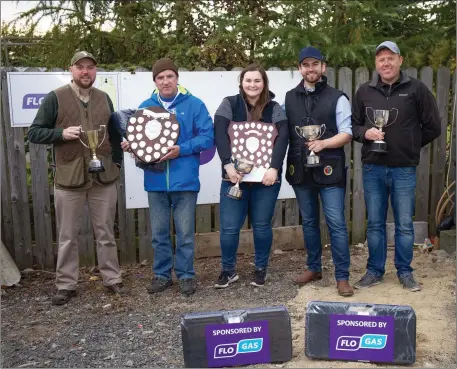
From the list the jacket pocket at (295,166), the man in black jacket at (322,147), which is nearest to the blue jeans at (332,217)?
the man in black jacket at (322,147)

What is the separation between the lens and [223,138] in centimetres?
509

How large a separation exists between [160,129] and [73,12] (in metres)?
2.51

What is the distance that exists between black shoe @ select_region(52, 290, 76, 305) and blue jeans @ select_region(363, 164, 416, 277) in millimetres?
2846

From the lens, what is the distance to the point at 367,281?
17.4ft

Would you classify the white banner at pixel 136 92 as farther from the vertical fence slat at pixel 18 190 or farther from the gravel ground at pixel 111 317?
the gravel ground at pixel 111 317

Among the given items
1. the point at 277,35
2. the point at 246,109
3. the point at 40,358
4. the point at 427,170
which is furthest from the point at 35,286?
the point at 427,170

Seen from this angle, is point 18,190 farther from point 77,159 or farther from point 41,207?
point 77,159

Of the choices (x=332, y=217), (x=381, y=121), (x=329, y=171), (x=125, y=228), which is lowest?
(x=125, y=228)

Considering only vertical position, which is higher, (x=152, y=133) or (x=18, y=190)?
(x=152, y=133)

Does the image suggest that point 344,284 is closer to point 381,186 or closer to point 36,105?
point 381,186

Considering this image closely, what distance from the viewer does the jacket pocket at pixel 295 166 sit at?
504 centimetres

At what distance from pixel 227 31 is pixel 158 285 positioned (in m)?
3.21

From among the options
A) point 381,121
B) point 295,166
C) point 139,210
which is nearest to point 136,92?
point 139,210

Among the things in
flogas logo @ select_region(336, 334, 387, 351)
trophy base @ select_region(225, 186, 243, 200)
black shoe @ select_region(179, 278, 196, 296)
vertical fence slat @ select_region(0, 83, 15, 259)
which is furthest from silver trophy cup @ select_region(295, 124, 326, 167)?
vertical fence slat @ select_region(0, 83, 15, 259)
